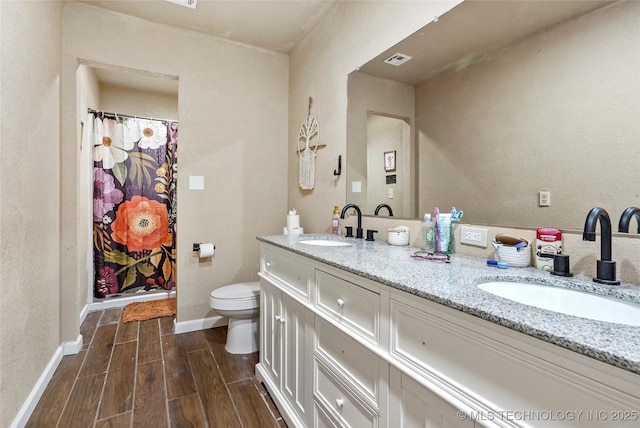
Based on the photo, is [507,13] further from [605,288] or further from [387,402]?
[387,402]

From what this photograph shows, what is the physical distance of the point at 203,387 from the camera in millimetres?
1757

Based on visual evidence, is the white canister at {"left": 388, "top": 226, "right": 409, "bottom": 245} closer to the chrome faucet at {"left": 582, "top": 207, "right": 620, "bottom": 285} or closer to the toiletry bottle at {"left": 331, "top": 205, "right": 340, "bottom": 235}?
the toiletry bottle at {"left": 331, "top": 205, "right": 340, "bottom": 235}

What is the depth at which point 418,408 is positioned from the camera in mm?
763

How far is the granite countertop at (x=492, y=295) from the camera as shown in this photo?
46 centimetres

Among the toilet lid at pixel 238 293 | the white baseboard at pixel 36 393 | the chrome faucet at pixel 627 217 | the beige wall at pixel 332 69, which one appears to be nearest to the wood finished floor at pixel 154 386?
the white baseboard at pixel 36 393

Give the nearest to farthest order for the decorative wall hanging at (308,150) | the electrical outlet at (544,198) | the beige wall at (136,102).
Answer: the electrical outlet at (544,198) → the decorative wall hanging at (308,150) → the beige wall at (136,102)

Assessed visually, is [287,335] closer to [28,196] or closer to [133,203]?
[28,196]

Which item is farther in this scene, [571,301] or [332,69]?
[332,69]

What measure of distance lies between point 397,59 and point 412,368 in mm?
1567

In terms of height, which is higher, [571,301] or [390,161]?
[390,161]

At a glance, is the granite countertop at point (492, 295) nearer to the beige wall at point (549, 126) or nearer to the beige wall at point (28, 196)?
the beige wall at point (549, 126)

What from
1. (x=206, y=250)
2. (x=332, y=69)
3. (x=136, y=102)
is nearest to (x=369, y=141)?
(x=332, y=69)

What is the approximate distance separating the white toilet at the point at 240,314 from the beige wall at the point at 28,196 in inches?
38.3

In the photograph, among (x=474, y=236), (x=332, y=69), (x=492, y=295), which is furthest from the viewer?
(x=332, y=69)
